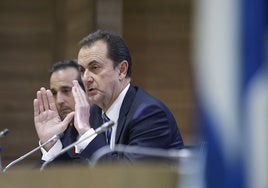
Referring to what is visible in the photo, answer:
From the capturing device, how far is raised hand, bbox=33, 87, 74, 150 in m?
4.09

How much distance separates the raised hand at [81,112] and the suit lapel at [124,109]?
5.0 inches

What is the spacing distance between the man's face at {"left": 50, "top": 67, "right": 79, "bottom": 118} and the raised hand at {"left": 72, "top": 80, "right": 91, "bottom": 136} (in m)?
0.66

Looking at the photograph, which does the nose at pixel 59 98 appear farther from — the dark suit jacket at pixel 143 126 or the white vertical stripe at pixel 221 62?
the white vertical stripe at pixel 221 62

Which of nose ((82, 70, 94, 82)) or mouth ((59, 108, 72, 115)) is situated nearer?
nose ((82, 70, 94, 82))

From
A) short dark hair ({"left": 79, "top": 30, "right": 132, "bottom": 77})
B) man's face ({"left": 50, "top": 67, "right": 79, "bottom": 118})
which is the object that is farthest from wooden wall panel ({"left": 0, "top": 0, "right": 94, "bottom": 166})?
short dark hair ({"left": 79, "top": 30, "right": 132, "bottom": 77})

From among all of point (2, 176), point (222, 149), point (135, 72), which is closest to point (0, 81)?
point (135, 72)

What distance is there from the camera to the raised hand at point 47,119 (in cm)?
409

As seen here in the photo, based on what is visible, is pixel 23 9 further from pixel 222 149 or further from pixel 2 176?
pixel 222 149

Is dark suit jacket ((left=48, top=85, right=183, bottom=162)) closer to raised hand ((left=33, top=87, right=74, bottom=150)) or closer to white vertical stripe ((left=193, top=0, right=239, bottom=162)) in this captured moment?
raised hand ((left=33, top=87, right=74, bottom=150))

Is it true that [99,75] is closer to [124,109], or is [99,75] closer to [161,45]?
[124,109]

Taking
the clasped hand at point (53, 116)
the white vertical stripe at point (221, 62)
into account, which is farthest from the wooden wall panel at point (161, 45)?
the white vertical stripe at point (221, 62)

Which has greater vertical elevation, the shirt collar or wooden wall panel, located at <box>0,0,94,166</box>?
the shirt collar

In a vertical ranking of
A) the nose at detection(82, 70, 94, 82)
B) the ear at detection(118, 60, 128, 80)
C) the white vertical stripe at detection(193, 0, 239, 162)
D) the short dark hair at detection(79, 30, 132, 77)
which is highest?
the white vertical stripe at detection(193, 0, 239, 162)

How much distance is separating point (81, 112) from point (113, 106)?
5.6 inches
